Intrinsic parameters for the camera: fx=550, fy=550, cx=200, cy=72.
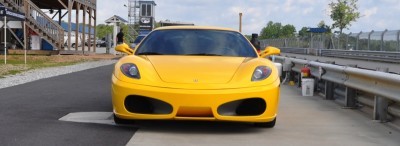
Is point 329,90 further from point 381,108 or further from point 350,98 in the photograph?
point 381,108

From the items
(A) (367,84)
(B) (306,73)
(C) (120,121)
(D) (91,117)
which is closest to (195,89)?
(C) (120,121)

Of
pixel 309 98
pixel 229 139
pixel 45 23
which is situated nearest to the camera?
pixel 229 139

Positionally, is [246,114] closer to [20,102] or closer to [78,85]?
[20,102]

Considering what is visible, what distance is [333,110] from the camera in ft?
26.3

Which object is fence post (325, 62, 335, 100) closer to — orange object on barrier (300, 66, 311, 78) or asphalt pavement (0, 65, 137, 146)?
orange object on barrier (300, 66, 311, 78)

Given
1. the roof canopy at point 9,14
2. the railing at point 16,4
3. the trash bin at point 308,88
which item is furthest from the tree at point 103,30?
the trash bin at point 308,88

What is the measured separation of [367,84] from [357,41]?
22532 mm

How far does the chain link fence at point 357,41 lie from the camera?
949 inches

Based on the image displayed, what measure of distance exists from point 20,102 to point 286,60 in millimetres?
7297

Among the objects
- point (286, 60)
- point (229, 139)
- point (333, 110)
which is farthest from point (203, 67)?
point (286, 60)

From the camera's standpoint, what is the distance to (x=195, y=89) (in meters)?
5.55

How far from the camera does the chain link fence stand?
949 inches

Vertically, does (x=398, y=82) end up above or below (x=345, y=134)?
above

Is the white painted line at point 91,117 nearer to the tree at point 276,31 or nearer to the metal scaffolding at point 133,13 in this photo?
the metal scaffolding at point 133,13
